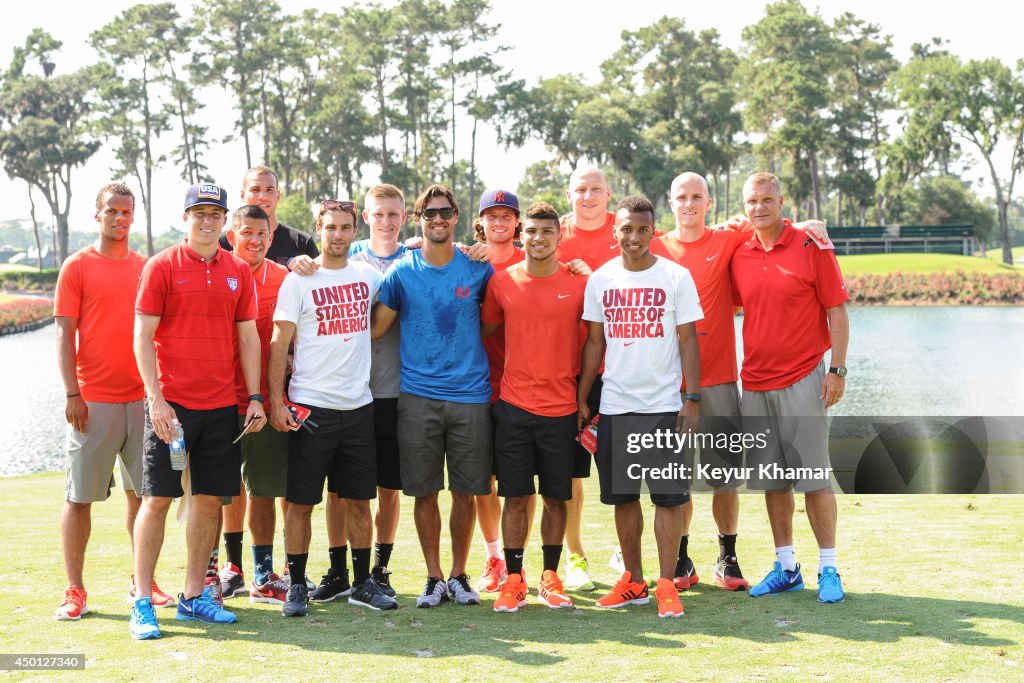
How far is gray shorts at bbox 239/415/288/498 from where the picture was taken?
626cm

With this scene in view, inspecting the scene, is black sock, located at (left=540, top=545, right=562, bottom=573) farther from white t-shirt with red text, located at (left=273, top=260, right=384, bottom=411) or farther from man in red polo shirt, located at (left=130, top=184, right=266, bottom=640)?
man in red polo shirt, located at (left=130, top=184, right=266, bottom=640)

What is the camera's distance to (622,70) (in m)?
78.6

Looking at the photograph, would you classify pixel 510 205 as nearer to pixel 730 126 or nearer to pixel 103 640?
pixel 103 640

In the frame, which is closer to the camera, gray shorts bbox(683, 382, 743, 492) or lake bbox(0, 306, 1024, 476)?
gray shorts bbox(683, 382, 743, 492)

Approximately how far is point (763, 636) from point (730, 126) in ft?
241

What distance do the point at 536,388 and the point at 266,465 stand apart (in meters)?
1.66

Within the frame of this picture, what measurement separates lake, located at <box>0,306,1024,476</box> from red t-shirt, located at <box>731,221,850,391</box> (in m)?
13.4

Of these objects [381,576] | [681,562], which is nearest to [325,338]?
[381,576]

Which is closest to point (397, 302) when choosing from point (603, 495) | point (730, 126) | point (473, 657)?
point (603, 495)

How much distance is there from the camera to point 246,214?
6289 millimetres

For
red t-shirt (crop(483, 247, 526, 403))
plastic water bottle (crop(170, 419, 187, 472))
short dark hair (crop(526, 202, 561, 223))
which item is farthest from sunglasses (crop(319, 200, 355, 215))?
plastic water bottle (crop(170, 419, 187, 472))

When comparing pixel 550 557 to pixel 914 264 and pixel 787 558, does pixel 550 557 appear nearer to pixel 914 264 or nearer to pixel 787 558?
pixel 787 558

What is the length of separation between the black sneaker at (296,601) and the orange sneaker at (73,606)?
1.07m

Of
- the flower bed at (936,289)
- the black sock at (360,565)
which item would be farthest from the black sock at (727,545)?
the flower bed at (936,289)
